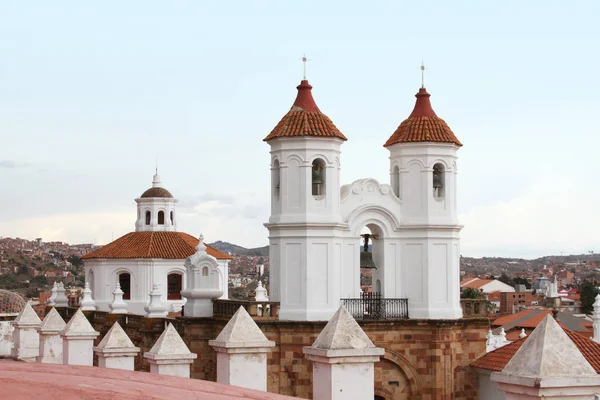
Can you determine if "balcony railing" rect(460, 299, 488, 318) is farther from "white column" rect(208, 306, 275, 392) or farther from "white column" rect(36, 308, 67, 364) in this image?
"white column" rect(208, 306, 275, 392)

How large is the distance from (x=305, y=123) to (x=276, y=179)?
4.37ft

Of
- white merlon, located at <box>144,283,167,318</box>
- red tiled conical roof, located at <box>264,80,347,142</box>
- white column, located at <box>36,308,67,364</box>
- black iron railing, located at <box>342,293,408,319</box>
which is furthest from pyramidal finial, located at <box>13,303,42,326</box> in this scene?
black iron railing, located at <box>342,293,408,319</box>

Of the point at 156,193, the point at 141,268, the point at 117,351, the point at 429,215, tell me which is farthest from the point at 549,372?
the point at 156,193

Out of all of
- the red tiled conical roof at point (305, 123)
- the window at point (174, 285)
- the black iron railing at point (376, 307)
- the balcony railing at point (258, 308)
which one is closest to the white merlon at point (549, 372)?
the balcony railing at point (258, 308)

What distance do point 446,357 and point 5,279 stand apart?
220 feet

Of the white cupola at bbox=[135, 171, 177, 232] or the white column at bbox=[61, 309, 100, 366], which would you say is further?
the white cupola at bbox=[135, 171, 177, 232]

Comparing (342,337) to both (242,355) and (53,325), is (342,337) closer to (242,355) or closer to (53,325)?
(242,355)

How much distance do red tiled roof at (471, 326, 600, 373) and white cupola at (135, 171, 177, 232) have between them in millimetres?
19739

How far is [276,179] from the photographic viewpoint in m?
21.8

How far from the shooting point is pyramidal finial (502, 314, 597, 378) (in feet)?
22.3

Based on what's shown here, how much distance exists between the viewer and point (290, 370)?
68.0ft

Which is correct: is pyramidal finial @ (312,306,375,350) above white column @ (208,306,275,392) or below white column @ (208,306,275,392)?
above

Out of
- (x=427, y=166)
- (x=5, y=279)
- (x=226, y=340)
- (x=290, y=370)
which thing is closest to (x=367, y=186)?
(x=427, y=166)

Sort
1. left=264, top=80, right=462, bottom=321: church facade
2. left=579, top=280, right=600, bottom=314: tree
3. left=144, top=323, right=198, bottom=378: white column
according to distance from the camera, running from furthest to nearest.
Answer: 1. left=579, top=280, right=600, bottom=314: tree
2. left=264, top=80, right=462, bottom=321: church facade
3. left=144, top=323, right=198, bottom=378: white column
